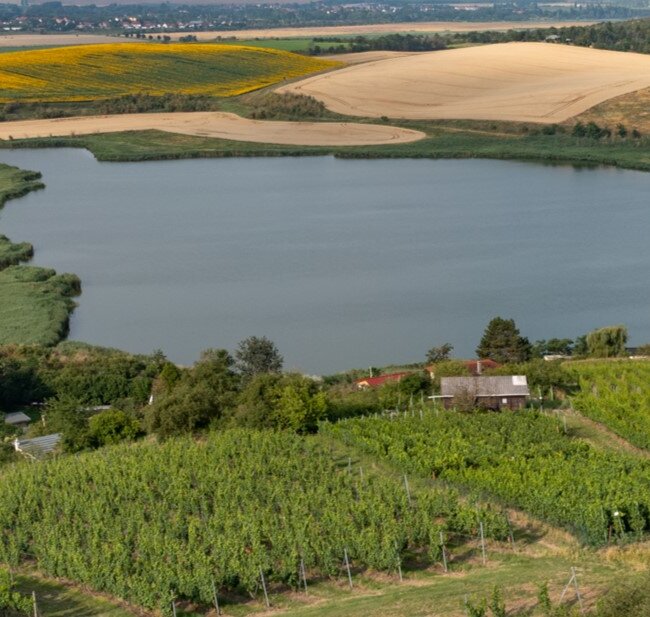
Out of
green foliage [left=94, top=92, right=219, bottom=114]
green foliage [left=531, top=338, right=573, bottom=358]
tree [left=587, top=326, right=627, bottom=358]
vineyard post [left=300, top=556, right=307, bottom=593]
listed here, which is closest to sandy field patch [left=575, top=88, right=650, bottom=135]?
green foliage [left=94, top=92, right=219, bottom=114]

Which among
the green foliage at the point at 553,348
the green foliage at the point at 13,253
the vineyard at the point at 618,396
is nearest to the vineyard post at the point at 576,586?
the vineyard at the point at 618,396

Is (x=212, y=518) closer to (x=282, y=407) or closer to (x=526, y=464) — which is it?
(x=526, y=464)

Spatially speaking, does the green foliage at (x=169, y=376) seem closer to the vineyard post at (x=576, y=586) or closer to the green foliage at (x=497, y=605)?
the vineyard post at (x=576, y=586)

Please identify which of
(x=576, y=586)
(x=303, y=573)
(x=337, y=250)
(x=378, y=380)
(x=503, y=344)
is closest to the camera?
(x=576, y=586)

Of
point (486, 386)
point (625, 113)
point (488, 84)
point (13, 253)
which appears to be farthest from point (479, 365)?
point (488, 84)

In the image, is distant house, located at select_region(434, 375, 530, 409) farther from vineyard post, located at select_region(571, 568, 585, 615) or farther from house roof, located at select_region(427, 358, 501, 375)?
vineyard post, located at select_region(571, 568, 585, 615)

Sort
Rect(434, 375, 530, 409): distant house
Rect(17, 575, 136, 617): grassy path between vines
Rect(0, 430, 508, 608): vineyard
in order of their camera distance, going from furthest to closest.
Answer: Rect(434, 375, 530, 409): distant house → Rect(0, 430, 508, 608): vineyard → Rect(17, 575, 136, 617): grassy path between vines
